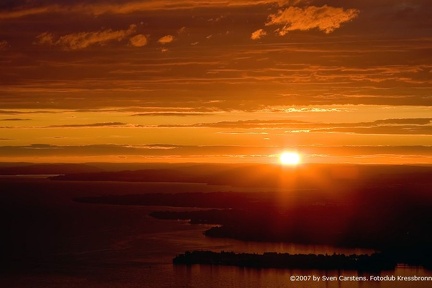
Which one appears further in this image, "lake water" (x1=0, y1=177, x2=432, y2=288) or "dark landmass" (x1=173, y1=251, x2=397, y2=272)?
"dark landmass" (x1=173, y1=251, x2=397, y2=272)

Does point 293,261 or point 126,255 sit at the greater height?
point 126,255

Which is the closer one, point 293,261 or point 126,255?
point 293,261

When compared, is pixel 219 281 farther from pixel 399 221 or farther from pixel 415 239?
pixel 399 221

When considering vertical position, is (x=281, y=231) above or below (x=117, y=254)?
above

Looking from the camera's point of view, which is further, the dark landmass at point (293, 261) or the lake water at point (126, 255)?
the dark landmass at point (293, 261)

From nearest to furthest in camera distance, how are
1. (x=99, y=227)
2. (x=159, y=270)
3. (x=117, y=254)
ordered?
(x=159, y=270)
(x=117, y=254)
(x=99, y=227)

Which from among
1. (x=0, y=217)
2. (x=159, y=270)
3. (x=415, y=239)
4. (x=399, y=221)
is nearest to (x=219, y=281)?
(x=159, y=270)

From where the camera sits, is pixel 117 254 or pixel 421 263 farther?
pixel 117 254

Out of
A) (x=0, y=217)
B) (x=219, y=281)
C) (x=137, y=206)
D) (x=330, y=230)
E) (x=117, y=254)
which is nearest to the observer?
(x=219, y=281)
